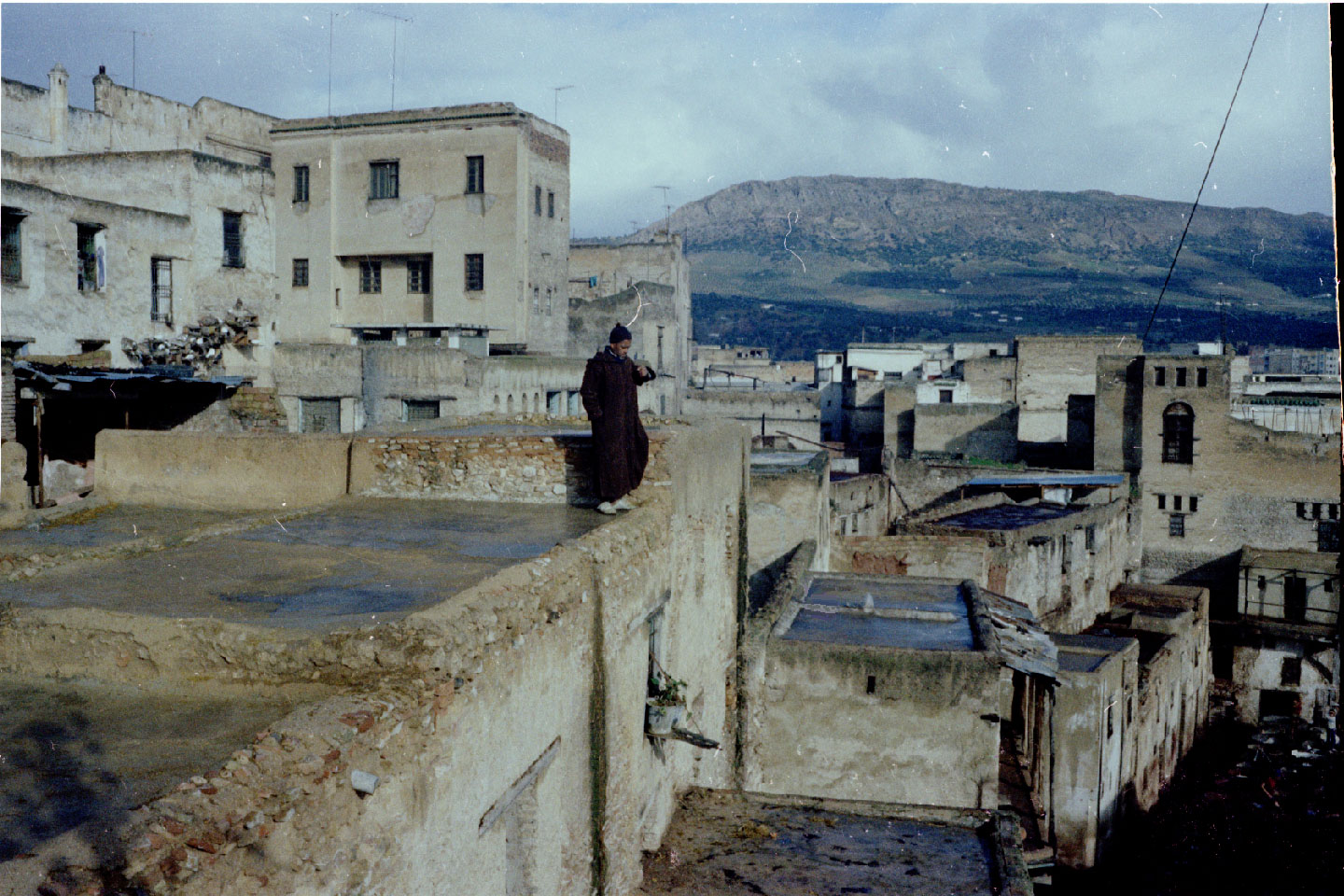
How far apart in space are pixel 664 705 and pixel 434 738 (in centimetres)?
393

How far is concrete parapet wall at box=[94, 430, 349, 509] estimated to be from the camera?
9.89 meters

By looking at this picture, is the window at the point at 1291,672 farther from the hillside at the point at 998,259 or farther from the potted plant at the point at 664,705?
the hillside at the point at 998,259

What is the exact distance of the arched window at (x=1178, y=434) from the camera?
42.3 m

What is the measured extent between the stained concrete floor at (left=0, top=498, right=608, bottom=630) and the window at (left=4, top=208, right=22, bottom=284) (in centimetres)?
1361

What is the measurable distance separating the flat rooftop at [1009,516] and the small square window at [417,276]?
16795mm

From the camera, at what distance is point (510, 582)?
5.72m

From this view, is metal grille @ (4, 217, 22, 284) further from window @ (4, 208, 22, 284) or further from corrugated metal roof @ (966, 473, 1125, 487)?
corrugated metal roof @ (966, 473, 1125, 487)

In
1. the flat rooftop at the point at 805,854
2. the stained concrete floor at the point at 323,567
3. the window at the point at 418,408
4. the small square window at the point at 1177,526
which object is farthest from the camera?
the small square window at the point at 1177,526

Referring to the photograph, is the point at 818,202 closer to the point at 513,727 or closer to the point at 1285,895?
the point at 1285,895

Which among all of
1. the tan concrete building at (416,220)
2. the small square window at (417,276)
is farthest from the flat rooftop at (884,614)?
the small square window at (417,276)

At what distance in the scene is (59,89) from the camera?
31688mm

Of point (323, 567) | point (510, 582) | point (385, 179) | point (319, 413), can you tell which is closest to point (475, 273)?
point (385, 179)

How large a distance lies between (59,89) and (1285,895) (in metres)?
36.7

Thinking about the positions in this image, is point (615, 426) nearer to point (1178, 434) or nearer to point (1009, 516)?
point (1009, 516)
